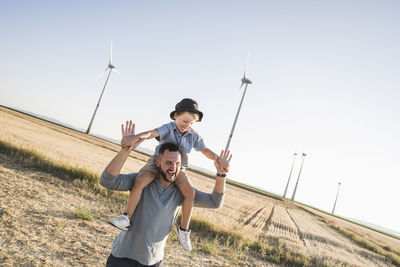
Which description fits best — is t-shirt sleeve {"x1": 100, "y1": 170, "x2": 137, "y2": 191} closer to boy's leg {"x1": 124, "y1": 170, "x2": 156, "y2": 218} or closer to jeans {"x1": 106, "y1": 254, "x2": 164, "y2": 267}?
boy's leg {"x1": 124, "y1": 170, "x2": 156, "y2": 218}

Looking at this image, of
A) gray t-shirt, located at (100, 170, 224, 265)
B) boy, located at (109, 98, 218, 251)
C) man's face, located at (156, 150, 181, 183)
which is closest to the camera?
gray t-shirt, located at (100, 170, 224, 265)

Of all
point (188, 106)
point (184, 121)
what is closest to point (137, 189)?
point (184, 121)

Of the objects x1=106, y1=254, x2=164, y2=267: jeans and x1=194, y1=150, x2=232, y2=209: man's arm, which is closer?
x1=106, y1=254, x2=164, y2=267: jeans

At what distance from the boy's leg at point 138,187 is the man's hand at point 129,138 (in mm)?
415

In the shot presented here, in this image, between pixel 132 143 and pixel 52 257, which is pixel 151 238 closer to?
pixel 132 143

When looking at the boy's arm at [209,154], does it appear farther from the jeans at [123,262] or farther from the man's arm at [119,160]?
the jeans at [123,262]

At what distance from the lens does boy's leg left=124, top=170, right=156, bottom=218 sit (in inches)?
104

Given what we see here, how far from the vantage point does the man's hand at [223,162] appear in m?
2.83

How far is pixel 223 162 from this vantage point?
2.85 m

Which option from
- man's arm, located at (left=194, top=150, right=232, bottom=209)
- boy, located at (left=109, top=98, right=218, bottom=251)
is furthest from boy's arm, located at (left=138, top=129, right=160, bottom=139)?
man's arm, located at (left=194, top=150, right=232, bottom=209)

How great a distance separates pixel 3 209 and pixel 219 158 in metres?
6.07

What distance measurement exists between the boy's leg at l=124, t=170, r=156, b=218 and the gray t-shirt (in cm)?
4

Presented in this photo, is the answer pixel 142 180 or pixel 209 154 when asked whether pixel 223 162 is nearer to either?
pixel 209 154

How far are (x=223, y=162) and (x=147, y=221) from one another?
999mm
